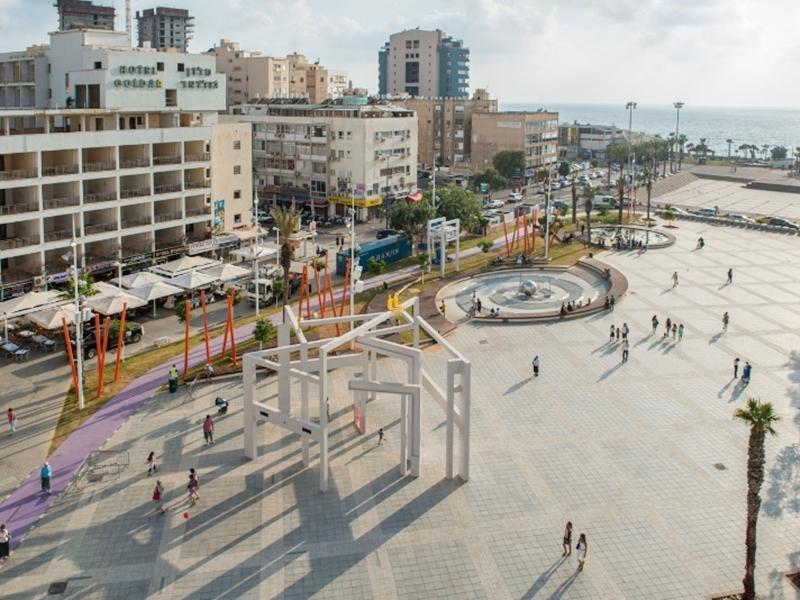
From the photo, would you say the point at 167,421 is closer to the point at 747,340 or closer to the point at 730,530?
the point at 730,530

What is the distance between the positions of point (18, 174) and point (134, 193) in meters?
10.4

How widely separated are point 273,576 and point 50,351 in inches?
1141

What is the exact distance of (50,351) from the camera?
50.2 metres

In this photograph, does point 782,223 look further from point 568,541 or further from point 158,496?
point 158,496

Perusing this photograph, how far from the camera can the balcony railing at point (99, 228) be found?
6312 cm

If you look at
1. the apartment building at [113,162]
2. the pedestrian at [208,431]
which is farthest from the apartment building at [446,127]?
the pedestrian at [208,431]

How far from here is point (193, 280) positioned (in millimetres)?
59094

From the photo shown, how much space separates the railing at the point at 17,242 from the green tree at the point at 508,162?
85319 millimetres

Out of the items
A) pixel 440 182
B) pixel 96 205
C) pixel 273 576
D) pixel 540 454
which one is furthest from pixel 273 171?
pixel 273 576

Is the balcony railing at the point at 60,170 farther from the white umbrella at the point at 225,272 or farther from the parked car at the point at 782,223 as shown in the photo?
the parked car at the point at 782,223

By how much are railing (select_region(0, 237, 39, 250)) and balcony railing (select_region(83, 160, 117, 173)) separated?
6.86 metres

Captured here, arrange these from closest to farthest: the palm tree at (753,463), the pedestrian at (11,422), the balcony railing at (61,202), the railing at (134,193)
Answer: the palm tree at (753,463)
the pedestrian at (11,422)
the balcony railing at (61,202)
the railing at (134,193)

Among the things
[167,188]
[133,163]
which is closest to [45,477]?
[133,163]

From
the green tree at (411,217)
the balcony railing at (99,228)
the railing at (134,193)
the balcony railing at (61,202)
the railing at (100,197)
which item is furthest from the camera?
the green tree at (411,217)
